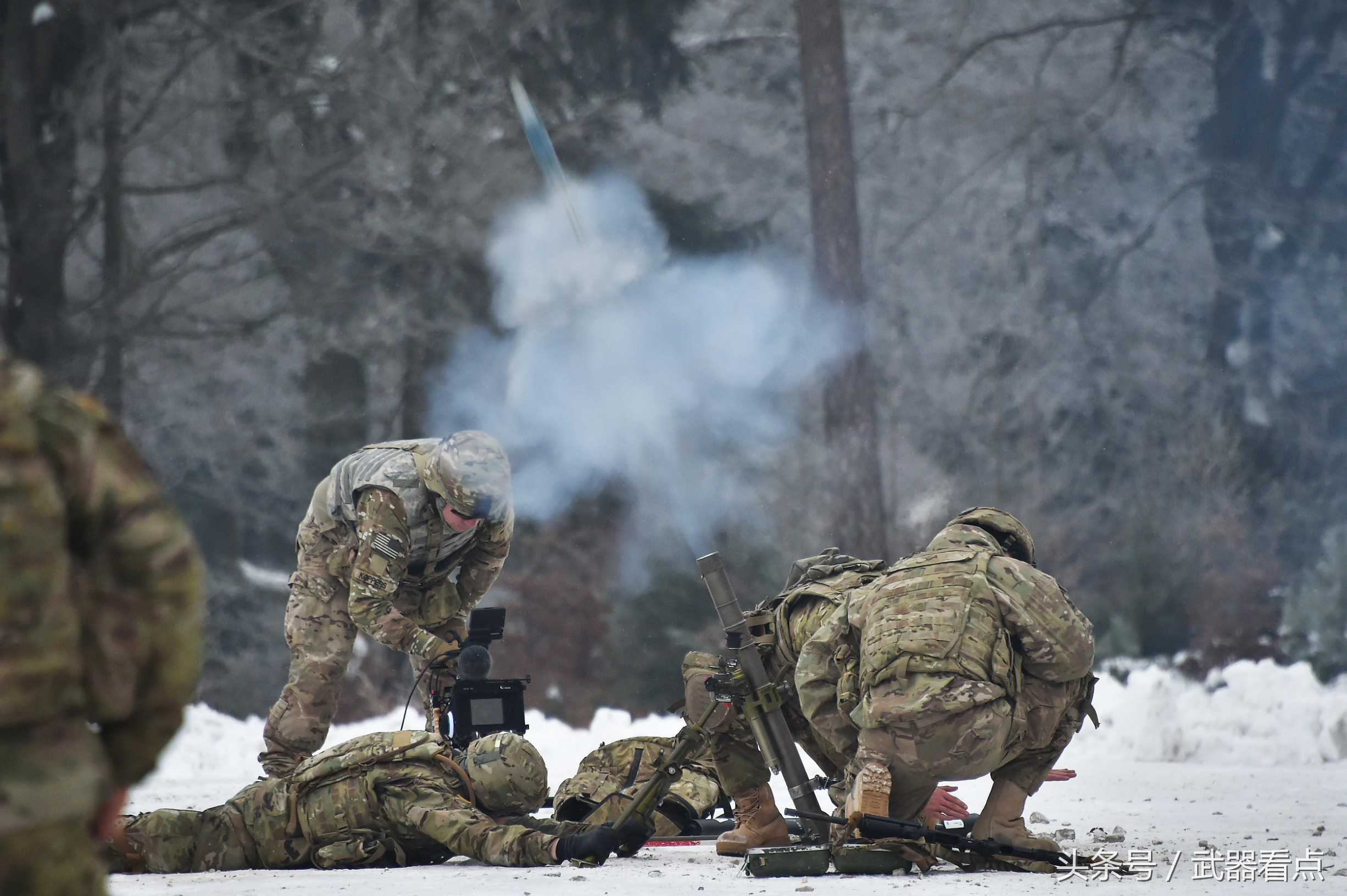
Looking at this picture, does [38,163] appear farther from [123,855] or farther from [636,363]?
[123,855]

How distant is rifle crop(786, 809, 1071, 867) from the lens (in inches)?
159

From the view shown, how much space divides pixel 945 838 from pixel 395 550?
2.93 m

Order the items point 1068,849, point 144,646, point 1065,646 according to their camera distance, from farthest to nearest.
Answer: point 1068,849 → point 1065,646 → point 144,646

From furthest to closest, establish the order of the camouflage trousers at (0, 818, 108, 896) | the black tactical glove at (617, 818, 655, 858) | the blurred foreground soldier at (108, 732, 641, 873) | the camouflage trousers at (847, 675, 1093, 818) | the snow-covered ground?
the blurred foreground soldier at (108, 732, 641, 873) → the black tactical glove at (617, 818, 655, 858) → the camouflage trousers at (847, 675, 1093, 818) → the snow-covered ground → the camouflage trousers at (0, 818, 108, 896)

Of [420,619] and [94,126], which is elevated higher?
[94,126]

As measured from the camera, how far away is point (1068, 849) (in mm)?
4789

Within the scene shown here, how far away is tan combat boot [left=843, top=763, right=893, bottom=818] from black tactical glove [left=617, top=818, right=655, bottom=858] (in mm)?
663

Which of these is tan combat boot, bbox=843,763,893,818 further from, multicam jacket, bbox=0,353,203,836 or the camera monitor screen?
multicam jacket, bbox=0,353,203,836

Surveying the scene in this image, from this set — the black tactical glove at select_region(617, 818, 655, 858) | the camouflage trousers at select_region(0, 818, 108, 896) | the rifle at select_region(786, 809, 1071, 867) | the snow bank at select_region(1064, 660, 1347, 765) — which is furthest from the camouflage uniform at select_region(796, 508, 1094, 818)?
the snow bank at select_region(1064, 660, 1347, 765)

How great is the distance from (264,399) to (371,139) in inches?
111

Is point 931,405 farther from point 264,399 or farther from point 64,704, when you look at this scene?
point 64,704

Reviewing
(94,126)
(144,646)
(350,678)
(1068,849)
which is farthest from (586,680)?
(144,646)

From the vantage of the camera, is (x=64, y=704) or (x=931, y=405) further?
(x=931, y=405)

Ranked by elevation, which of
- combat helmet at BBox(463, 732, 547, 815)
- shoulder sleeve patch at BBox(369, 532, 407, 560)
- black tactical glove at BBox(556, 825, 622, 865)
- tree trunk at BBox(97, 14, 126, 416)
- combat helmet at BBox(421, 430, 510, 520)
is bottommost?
black tactical glove at BBox(556, 825, 622, 865)
